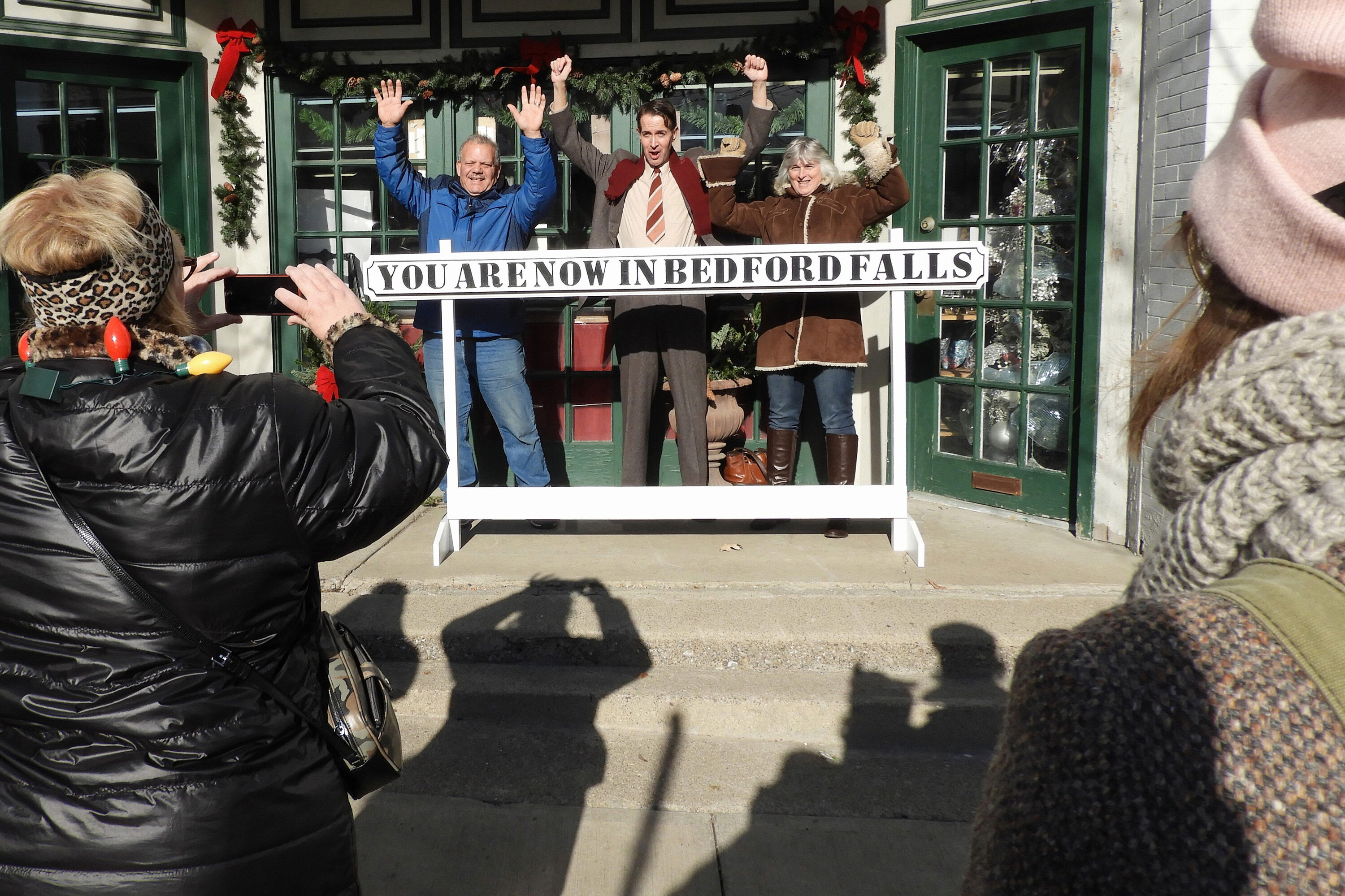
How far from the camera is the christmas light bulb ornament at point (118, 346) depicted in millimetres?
1670

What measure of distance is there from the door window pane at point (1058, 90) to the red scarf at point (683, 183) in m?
1.80

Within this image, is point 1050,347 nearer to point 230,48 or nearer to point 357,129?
point 357,129

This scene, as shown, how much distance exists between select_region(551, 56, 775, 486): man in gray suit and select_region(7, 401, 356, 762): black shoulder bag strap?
3.80 m

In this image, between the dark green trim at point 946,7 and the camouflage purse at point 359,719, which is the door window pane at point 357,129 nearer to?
the dark green trim at point 946,7

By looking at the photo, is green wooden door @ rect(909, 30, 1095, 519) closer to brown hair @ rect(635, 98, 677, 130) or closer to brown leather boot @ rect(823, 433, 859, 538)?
brown leather boot @ rect(823, 433, 859, 538)

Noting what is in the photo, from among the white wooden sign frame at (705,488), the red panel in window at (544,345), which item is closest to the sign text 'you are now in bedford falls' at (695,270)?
the white wooden sign frame at (705,488)

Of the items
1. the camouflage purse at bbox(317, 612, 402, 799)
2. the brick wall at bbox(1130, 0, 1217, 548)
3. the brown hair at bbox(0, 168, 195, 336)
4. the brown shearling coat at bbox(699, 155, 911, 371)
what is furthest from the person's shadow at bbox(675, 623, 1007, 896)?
the brown hair at bbox(0, 168, 195, 336)

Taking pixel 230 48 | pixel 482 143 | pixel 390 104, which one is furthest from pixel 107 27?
pixel 482 143

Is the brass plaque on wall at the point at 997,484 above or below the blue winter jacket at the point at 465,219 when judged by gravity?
below

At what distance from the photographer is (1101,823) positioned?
648mm

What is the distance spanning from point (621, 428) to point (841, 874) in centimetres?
387

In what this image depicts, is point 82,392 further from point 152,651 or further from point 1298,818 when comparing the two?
point 1298,818

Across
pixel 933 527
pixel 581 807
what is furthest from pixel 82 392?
pixel 933 527

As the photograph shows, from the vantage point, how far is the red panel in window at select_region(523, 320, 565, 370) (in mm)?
6449
